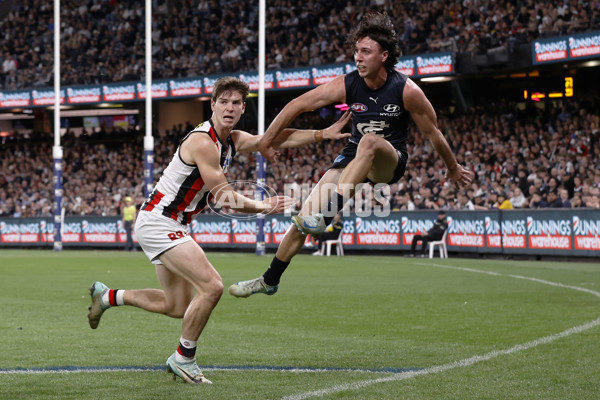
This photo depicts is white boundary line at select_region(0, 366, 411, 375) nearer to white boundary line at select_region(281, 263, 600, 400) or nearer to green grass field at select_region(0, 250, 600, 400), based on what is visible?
green grass field at select_region(0, 250, 600, 400)

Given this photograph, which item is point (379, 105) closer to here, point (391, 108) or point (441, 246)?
point (391, 108)

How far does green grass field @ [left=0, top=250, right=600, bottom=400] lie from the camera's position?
7.07m

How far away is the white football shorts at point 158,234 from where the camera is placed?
7.55 m

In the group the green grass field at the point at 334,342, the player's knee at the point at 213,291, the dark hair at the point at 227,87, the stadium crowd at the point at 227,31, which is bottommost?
the green grass field at the point at 334,342

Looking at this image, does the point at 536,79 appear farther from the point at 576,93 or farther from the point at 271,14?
the point at 271,14

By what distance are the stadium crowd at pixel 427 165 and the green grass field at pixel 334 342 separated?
29.6 feet

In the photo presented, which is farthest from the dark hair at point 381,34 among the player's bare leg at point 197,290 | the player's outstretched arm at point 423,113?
the player's bare leg at point 197,290

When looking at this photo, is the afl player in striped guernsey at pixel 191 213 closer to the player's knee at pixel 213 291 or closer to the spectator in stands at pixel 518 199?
the player's knee at pixel 213 291

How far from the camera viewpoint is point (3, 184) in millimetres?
44844

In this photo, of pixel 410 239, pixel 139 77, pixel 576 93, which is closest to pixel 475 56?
pixel 576 93

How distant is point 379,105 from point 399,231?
20.3m

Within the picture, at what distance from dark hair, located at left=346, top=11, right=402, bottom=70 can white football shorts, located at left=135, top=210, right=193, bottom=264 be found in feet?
7.71

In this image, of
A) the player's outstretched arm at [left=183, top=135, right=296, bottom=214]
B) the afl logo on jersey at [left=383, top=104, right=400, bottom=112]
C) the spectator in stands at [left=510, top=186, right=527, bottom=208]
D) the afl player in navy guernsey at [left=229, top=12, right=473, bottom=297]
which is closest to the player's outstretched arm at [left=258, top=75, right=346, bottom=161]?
the afl player in navy guernsey at [left=229, top=12, right=473, bottom=297]

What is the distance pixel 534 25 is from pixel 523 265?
1094 cm
